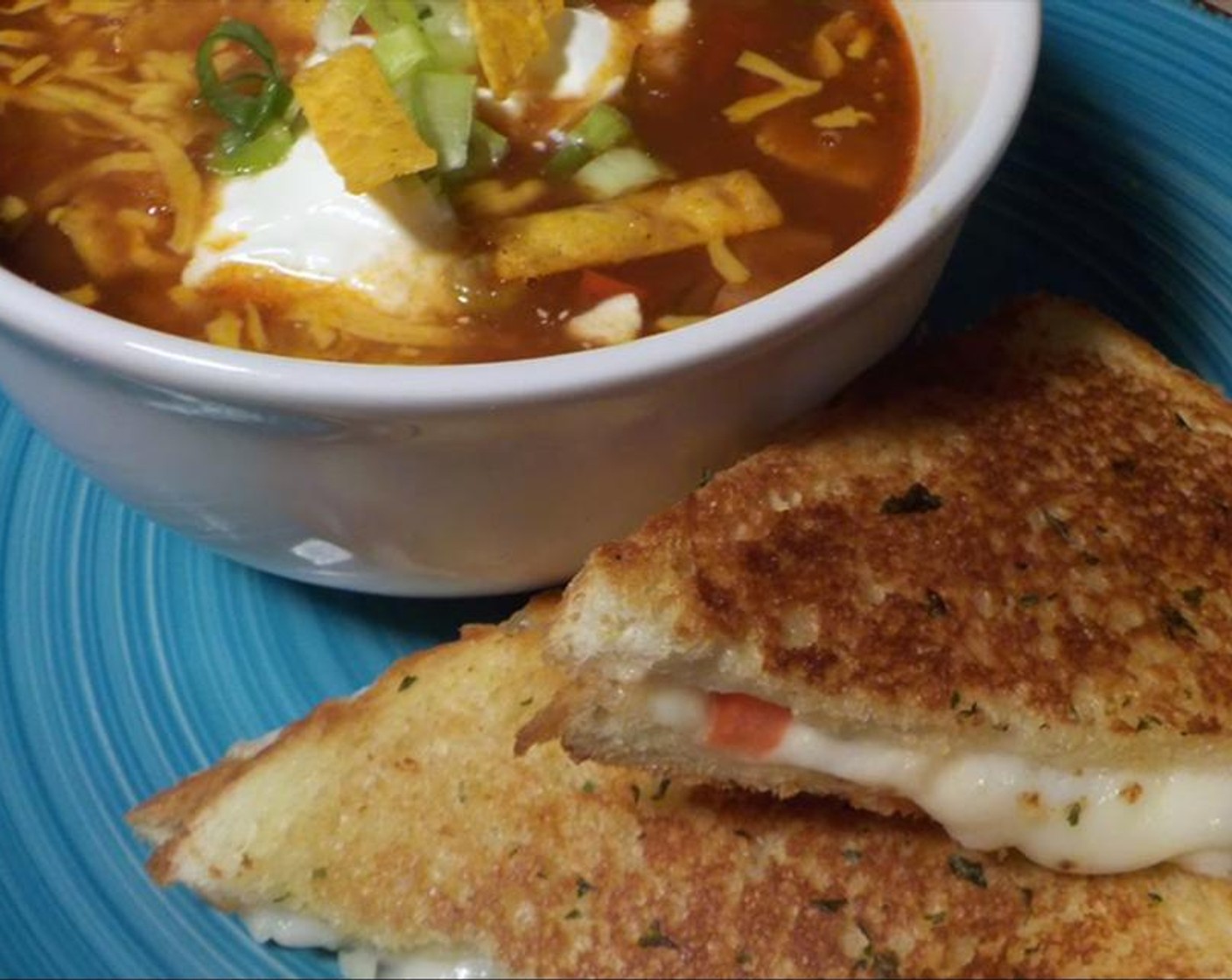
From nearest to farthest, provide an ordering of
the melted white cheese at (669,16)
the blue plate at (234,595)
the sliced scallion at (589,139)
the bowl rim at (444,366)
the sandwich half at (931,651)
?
the bowl rim at (444,366), the sandwich half at (931,651), the blue plate at (234,595), the sliced scallion at (589,139), the melted white cheese at (669,16)

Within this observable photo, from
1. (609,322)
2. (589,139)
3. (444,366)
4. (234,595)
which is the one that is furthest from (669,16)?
(234,595)

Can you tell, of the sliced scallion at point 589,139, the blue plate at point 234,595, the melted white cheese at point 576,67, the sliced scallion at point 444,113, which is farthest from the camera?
the melted white cheese at point 576,67

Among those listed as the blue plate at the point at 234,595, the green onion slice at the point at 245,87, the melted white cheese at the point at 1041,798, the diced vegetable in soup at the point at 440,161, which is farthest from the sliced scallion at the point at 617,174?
the melted white cheese at the point at 1041,798

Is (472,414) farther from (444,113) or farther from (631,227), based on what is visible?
(444,113)

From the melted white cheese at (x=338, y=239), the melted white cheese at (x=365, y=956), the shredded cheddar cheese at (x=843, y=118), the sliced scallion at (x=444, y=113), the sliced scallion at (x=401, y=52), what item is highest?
the sliced scallion at (x=401, y=52)

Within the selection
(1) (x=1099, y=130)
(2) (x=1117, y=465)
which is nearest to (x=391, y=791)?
(2) (x=1117, y=465)

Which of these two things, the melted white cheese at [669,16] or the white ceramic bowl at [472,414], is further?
the melted white cheese at [669,16]

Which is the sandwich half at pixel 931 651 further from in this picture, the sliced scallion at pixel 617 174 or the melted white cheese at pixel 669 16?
the melted white cheese at pixel 669 16
